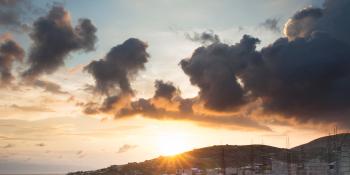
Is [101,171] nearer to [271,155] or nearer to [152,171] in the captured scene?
[152,171]

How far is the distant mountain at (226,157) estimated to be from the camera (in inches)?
4973

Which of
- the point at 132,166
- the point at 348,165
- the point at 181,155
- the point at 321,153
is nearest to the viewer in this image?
the point at 348,165

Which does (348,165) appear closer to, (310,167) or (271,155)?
(310,167)

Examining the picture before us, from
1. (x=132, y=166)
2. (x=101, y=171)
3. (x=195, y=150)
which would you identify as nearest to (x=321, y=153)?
(x=195, y=150)

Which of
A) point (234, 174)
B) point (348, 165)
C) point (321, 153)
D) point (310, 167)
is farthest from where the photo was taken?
point (321, 153)

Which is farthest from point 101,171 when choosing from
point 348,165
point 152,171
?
point 348,165

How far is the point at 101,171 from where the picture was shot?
13600 centimetres

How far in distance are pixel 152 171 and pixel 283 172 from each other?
242 feet

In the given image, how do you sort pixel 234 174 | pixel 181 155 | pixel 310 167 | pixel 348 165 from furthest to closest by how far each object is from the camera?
pixel 181 155 < pixel 234 174 < pixel 310 167 < pixel 348 165

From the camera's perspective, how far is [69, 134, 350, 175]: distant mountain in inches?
4973

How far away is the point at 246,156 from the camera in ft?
444

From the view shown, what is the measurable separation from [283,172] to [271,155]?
76008 mm

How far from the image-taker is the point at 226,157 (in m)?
134

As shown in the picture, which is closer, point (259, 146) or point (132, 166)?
point (132, 166)
